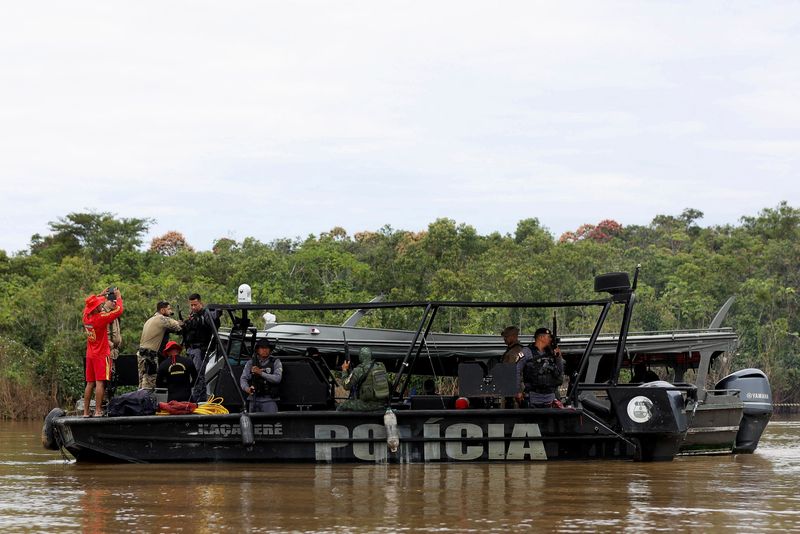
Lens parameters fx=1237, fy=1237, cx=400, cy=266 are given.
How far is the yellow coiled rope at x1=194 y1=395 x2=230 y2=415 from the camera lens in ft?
43.9

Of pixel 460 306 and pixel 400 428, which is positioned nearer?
pixel 400 428

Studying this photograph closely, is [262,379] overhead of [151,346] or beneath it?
beneath

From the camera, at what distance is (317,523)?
28.3 feet

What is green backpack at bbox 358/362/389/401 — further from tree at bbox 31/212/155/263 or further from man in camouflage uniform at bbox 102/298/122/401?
tree at bbox 31/212/155/263

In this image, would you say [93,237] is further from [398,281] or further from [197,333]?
[197,333]

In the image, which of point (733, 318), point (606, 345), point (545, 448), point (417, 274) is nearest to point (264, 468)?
point (545, 448)

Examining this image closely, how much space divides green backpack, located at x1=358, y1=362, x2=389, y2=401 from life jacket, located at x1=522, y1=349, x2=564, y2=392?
62.5 inches

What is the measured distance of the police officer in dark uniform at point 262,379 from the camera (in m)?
13.4

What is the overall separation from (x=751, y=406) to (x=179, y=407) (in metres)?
7.61

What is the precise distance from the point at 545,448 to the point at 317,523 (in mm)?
5262

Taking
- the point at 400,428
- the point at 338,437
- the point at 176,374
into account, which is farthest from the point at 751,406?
the point at 176,374

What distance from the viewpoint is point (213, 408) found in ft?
43.9

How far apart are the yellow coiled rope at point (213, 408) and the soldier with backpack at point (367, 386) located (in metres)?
1.33

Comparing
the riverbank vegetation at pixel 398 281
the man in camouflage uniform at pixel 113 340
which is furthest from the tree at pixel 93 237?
the man in camouflage uniform at pixel 113 340
